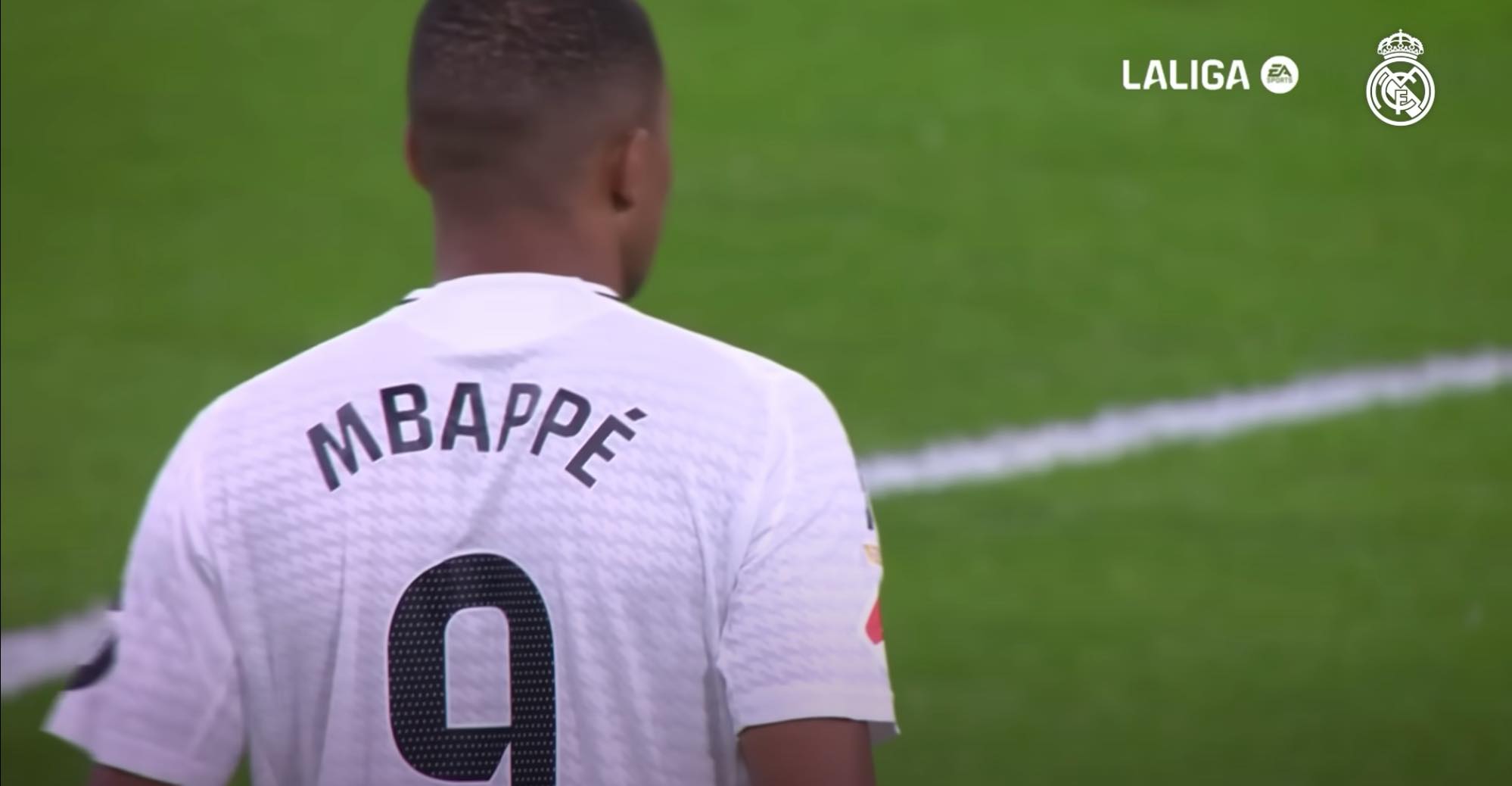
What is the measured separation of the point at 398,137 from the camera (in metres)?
6.63

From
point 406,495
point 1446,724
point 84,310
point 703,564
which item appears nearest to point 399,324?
point 406,495

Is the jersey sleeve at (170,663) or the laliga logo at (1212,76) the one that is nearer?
the jersey sleeve at (170,663)

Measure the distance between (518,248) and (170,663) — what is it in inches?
17.9

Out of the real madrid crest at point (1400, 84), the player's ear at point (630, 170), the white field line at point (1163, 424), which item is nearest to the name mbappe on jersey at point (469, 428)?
the player's ear at point (630, 170)

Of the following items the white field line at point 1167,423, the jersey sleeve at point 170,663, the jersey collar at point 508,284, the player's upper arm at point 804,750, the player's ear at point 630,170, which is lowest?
the white field line at point 1167,423

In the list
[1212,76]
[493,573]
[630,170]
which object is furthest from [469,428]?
[1212,76]

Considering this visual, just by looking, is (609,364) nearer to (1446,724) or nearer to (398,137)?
(1446,724)

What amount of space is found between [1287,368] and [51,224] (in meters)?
3.75

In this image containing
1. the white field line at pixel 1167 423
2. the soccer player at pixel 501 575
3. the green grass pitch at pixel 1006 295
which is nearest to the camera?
the soccer player at pixel 501 575

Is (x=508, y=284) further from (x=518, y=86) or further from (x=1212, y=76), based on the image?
(x=1212, y=76)

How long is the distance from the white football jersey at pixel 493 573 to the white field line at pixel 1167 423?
3294 mm

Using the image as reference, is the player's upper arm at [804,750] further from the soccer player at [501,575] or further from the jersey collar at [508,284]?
the jersey collar at [508,284]

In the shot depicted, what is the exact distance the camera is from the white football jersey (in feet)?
5.41

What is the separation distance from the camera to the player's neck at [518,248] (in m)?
1.75
